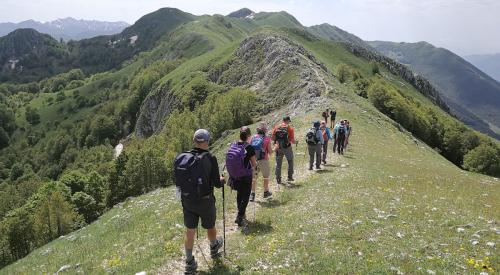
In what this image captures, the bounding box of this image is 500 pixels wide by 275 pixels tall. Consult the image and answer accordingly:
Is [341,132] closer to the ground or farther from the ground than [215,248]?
farther from the ground

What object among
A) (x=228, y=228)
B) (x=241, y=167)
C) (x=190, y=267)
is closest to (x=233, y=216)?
(x=228, y=228)

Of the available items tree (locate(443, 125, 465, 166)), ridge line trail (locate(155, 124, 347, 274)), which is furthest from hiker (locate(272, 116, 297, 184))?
tree (locate(443, 125, 465, 166))

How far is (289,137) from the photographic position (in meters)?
23.5

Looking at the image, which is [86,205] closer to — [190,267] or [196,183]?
[190,267]

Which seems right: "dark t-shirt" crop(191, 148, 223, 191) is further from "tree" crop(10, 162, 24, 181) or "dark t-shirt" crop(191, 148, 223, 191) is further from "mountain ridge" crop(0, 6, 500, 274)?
"tree" crop(10, 162, 24, 181)

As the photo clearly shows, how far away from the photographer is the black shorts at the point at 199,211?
11773 mm

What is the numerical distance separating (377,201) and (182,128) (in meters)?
80.5

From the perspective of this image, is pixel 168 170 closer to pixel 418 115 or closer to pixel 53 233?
pixel 53 233

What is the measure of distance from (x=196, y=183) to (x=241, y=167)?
4.44m

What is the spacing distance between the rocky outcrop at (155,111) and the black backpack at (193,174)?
4928 inches

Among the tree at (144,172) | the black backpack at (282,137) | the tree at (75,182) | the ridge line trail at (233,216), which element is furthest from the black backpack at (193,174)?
the tree at (75,182)

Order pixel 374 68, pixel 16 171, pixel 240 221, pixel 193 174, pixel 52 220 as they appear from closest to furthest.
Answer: pixel 193 174
pixel 240 221
pixel 52 220
pixel 374 68
pixel 16 171

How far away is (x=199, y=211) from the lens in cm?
1184

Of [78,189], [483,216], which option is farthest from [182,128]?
[483,216]
